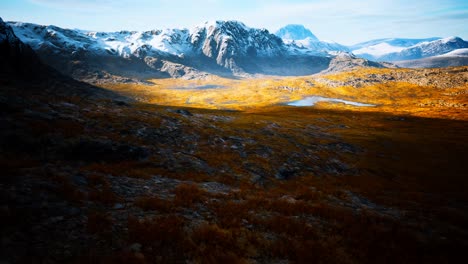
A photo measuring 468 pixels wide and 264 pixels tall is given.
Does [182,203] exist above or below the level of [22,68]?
below

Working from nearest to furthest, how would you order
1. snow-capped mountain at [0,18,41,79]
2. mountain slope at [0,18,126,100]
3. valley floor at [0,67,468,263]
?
valley floor at [0,67,468,263] < mountain slope at [0,18,126,100] < snow-capped mountain at [0,18,41,79]

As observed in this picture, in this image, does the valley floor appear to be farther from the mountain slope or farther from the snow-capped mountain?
the snow-capped mountain

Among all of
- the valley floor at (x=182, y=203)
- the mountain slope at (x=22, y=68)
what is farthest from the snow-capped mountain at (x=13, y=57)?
the valley floor at (x=182, y=203)

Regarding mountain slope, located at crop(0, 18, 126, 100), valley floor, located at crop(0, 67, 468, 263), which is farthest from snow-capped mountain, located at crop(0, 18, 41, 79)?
valley floor, located at crop(0, 67, 468, 263)

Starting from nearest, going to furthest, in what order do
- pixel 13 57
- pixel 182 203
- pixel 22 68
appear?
1. pixel 182 203
2. pixel 13 57
3. pixel 22 68

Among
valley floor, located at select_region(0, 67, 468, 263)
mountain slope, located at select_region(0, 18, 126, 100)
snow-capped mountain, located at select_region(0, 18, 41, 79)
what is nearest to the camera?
valley floor, located at select_region(0, 67, 468, 263)

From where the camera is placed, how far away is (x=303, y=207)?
1633 cm

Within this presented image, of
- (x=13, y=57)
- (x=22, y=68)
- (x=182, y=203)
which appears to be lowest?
(x=182, y=203)

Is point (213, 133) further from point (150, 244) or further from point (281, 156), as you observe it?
point (150, 244)

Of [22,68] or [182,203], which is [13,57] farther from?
[182,203]

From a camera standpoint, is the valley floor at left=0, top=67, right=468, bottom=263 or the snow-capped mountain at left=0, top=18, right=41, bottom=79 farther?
the snow-capped mountain at left=0, top=18, right=41, bottom=79

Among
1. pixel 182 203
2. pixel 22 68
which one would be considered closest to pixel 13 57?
pixel 22 68

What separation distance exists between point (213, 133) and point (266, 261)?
131 ft

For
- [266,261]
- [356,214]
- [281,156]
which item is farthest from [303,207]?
[281,156]
